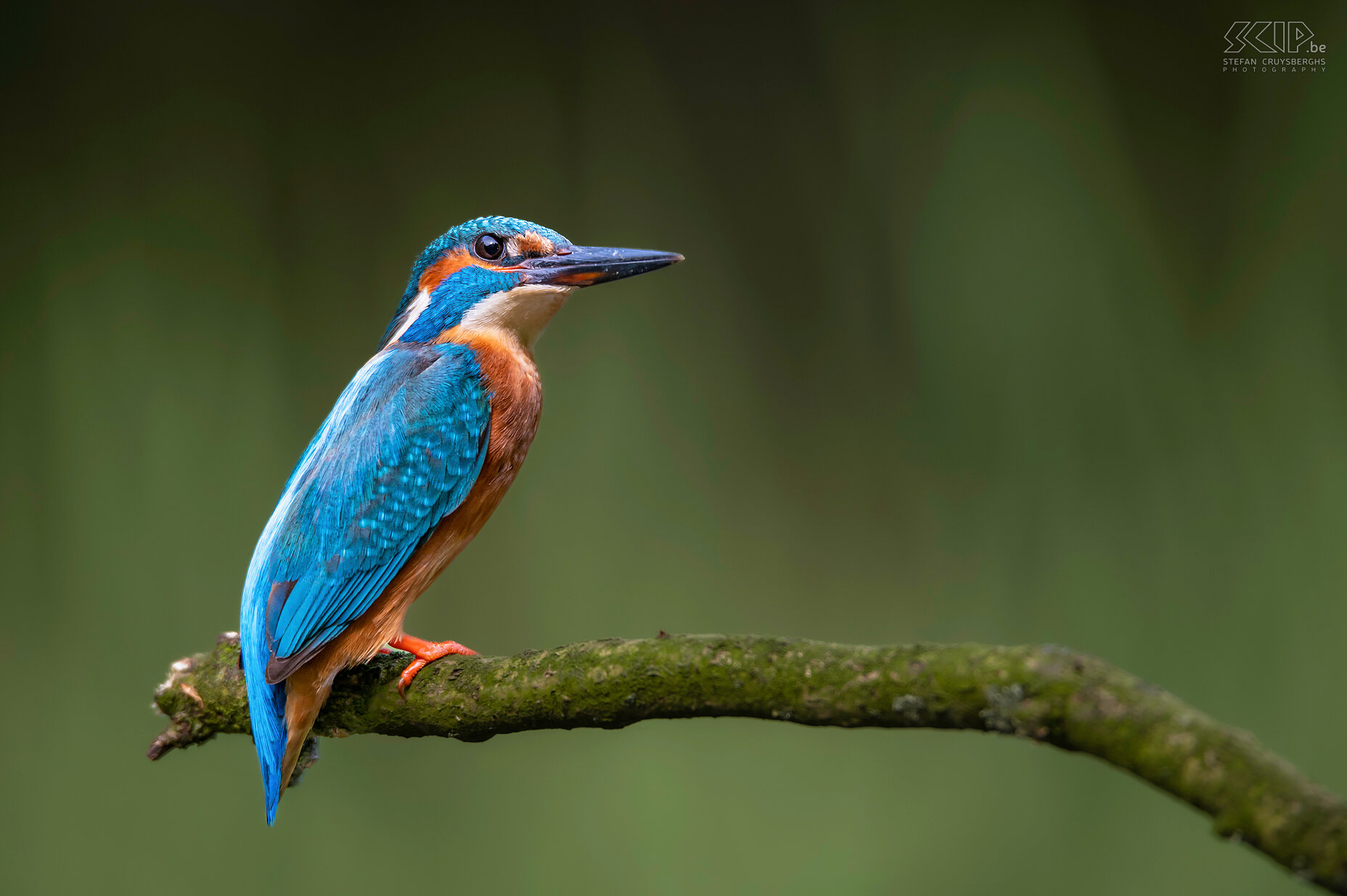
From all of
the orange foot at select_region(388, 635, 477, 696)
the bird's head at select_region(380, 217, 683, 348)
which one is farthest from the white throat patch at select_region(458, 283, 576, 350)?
the orange foot at select_region(388, 635, 477, 696)

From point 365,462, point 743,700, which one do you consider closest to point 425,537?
point 365,462

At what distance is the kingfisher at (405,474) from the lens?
3.55 feet

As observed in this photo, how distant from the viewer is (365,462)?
3.76ft

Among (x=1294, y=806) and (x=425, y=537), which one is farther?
(x=425, y=537)

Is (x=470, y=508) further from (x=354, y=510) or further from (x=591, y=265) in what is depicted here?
(x=591, y=265)

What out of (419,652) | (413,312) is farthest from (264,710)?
(413,312)

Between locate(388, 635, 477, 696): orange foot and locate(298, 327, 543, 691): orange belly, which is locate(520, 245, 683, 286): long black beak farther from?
locate(388, 635, 477, 696): orange foot

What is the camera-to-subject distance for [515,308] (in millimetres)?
1304

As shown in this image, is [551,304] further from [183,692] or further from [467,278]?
[183,692]

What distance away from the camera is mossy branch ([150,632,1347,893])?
0.58 metres

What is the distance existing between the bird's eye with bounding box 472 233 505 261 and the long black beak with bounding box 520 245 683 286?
42 millimetres

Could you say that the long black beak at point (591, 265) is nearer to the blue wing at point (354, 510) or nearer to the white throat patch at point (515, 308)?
the white throat patch at point (515, 308)

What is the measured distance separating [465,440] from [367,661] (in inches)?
12.0

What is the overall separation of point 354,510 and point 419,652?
19cm
